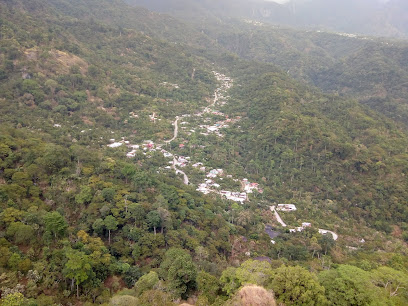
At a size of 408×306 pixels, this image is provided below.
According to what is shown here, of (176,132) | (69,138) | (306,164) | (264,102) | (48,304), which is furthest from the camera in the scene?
(264,102)

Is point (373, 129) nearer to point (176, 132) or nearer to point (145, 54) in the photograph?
point (176, 132)

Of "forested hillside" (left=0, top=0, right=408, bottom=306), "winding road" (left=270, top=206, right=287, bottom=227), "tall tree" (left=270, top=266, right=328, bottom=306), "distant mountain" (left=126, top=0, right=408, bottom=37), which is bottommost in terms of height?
"winding road" (left=270, top=206, right=287, bottom=227)

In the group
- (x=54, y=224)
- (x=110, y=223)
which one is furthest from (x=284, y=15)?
(x=54, y=224)

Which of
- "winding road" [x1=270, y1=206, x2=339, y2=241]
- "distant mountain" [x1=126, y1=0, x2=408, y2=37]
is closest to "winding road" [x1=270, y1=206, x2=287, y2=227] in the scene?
"winding road" [x1=270, y1=206, x2=339, y2=241]

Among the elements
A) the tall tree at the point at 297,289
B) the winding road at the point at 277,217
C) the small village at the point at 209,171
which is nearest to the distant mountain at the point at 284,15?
the small village at the point at 209,171

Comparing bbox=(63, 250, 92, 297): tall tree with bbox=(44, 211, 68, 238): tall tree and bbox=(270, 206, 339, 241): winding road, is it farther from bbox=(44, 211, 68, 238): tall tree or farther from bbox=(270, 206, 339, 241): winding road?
bbox=(270, 206, 339, 241): winding road

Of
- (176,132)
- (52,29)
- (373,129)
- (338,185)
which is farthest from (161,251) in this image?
(52,29)

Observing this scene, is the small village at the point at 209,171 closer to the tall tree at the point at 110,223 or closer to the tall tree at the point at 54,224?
the tall tree at the point at 110,223

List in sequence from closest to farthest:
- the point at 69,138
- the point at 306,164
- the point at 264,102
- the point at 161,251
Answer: the point at 161,251
the point at 69,138
the point at 306,164
the point at 264,102
